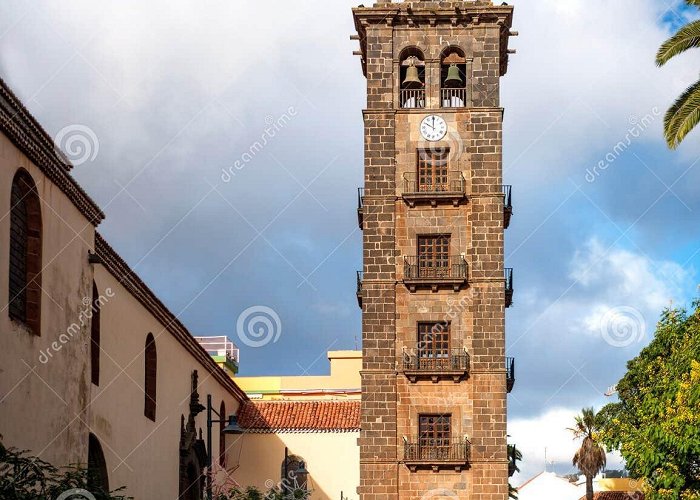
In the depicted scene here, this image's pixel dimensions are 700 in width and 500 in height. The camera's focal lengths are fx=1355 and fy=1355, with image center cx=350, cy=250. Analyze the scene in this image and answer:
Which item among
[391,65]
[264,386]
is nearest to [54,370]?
[391,65]

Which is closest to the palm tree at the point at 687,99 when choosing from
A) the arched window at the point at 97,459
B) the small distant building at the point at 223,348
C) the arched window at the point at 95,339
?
the arched window at the point at 95,339

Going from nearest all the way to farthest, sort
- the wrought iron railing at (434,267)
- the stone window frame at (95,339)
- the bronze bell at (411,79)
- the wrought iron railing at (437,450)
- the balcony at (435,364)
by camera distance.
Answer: the stone window frame at (95,339), the wrought iron railing at (437,450), the balcony at (435,364), the wrought iron railing at (434,267), the bronze bell at (411,79)

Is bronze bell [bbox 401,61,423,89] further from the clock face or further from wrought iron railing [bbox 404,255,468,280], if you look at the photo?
wrought iron railing [bbox 404,255,468,280]

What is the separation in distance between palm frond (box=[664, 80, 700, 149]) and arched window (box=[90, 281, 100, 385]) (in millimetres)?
12608

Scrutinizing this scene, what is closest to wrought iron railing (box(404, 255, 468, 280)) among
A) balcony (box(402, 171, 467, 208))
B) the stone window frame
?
balcony (box(402, 171, 467, 208))

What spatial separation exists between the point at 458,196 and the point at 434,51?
510 centimetres

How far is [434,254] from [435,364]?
11.5ft

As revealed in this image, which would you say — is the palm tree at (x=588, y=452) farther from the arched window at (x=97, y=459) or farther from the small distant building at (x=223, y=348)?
the arched window at (x=97, y=459)

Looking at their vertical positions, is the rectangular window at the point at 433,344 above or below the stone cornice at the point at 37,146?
above

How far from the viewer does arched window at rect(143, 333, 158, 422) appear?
3603 cm

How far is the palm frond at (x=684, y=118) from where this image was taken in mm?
26484

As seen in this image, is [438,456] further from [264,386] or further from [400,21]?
[264,386]

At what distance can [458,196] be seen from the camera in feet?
139

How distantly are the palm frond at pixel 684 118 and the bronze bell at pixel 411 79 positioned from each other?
1761 centimetres
